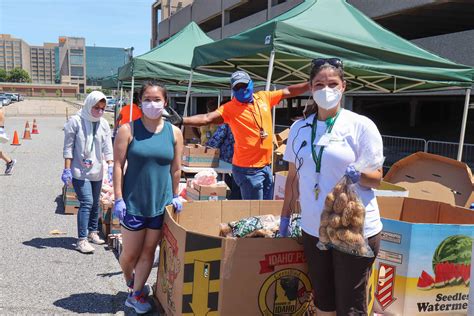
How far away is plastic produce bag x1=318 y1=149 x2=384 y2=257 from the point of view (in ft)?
7.62

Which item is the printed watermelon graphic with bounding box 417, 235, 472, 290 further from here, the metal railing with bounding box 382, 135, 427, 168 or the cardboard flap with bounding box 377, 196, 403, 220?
the metal railing with bounding box 382, 135, 427, 168

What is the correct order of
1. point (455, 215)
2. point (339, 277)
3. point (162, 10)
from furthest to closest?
point (162, 10)
point (455, 215)
point (339, 277)

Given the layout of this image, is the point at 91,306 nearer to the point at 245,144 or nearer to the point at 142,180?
the point at 142,180

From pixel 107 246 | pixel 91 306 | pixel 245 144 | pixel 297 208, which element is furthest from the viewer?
pixel 107 246

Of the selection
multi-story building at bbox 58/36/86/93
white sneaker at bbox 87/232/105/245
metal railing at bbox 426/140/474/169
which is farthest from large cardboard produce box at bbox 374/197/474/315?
multi-story building at bbox 58/36/86/93

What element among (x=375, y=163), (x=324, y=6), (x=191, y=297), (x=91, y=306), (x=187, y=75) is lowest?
(x=91, y=306)

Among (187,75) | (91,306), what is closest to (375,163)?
(91,306)

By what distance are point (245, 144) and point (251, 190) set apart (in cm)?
47

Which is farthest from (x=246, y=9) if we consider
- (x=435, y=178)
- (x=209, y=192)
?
(x=435, y=178)

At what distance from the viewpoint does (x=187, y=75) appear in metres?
10.1

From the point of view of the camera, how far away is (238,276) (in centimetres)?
277

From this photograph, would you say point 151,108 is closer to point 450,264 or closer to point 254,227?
point 254,227

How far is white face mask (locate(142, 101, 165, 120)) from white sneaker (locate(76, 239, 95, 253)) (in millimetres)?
2396

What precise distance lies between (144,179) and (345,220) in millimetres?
1649
